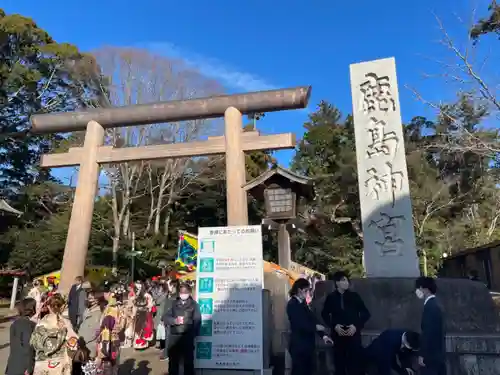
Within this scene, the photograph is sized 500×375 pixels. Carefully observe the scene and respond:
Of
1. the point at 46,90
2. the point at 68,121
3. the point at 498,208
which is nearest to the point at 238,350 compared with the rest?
the point at 68,121

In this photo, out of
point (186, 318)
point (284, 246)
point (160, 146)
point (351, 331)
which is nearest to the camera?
point (351, 331)

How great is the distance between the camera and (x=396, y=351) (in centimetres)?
384

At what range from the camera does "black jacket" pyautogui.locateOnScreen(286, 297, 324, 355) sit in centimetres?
411

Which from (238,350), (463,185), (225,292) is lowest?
(238,350)

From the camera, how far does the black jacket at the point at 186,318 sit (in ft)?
15.9

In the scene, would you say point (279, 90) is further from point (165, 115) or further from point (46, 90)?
point (46, 90)

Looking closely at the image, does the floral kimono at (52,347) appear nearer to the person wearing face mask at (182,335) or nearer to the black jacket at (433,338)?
the person wearing face mask at (182,335)

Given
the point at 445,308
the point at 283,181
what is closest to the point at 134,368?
the point at 445,308

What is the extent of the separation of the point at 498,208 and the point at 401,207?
22231mm

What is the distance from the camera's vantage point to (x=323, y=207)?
70.2 feet

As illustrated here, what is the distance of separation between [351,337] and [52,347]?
9.65 feet

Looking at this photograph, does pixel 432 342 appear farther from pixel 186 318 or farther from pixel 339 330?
pixel 186 318

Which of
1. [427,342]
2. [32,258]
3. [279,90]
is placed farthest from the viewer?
[32,258]

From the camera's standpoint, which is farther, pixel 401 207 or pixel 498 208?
pixel 498 208
